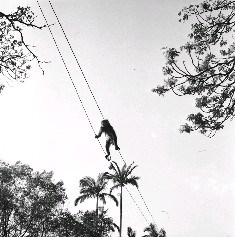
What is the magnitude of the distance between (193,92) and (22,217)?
1981 cm

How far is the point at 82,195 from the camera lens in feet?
120

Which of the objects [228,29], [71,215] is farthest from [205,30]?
[71,215]

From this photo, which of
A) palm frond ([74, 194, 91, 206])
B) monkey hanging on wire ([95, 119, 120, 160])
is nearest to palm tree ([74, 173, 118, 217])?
palm frond ([74, 194, 91, 206])

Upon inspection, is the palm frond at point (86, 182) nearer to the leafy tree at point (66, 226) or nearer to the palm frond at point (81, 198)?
the palm frond at point (81, 198)

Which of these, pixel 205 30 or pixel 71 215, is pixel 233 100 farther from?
pixel 71 215

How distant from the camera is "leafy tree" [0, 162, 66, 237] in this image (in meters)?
24.7

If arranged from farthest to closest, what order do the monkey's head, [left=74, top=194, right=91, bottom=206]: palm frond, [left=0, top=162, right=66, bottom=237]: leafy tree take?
[left=74, top=194, right=91, bottom=206]: palm frond < [left=0, top=162, right=66, bottom=237]: leafy tree < the monkey's head

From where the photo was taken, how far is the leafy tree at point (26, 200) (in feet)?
81.1

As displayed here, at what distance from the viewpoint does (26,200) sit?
25.5m

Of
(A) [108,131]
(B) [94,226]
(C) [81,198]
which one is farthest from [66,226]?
(A) [108,131]

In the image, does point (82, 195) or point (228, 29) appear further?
point (82, 195)

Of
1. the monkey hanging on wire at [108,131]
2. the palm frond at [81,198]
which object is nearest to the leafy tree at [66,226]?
the palm frond at [81,198]

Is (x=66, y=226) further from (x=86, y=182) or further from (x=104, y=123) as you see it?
(x=104, y=123)

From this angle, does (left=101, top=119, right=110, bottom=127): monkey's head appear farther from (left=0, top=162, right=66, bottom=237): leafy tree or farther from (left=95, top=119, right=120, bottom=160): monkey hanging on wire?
(left=0, top=162, right=66, bottom=237): leafy tree
